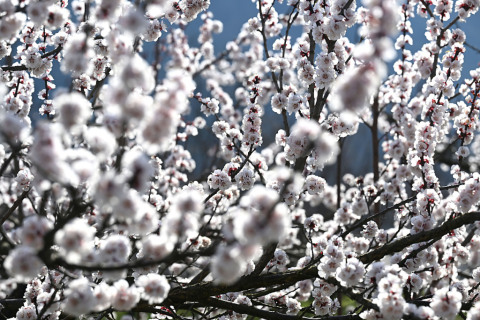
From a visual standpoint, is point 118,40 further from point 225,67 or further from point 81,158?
point 225,67

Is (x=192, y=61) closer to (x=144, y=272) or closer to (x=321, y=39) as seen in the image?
(x=321, y=39)

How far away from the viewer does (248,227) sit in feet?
4.95

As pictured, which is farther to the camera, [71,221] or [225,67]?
[225,67]

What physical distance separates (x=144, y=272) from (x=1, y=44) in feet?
6.40

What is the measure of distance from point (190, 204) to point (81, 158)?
48 cm

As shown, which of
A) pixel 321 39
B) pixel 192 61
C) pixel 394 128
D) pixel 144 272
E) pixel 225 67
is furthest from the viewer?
pixel 225 67

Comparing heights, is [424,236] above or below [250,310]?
above

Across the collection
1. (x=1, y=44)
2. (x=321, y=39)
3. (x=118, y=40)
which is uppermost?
(x=321, y=39)

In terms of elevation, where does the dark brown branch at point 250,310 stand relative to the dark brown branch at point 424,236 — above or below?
below

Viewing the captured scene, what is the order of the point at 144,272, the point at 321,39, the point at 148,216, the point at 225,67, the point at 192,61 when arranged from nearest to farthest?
the point at 148,216
the point at 144,272
the point at 321,39
the point at 192,61
the point at 225,67

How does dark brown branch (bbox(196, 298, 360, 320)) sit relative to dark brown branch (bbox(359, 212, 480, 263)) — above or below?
below

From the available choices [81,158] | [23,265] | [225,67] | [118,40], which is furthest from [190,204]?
[225,67]

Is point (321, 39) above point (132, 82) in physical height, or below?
above

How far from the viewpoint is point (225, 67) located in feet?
36.1
